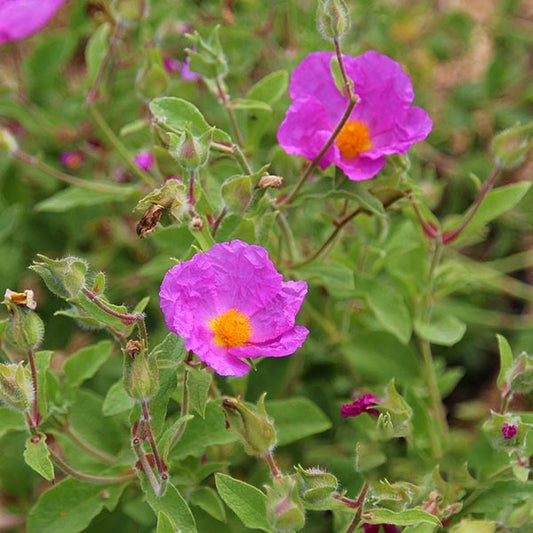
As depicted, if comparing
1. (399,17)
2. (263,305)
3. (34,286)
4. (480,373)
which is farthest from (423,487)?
(399,17)

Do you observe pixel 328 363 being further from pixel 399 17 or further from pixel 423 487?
pixel 399 17

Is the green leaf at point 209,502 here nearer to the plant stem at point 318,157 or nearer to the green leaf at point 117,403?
the green leaf at point 117,403

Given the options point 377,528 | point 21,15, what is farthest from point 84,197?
point 377,528

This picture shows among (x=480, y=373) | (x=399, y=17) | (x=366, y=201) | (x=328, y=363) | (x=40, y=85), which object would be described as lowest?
(x=480, y=373)

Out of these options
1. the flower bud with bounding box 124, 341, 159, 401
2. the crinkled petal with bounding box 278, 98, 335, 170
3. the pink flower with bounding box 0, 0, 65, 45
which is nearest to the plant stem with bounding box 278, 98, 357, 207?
the crinkled petal with bounding box 278, 98, 335, 170

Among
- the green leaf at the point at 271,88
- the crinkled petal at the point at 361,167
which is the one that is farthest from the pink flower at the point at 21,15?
the crinkled petal at the point at 361,167

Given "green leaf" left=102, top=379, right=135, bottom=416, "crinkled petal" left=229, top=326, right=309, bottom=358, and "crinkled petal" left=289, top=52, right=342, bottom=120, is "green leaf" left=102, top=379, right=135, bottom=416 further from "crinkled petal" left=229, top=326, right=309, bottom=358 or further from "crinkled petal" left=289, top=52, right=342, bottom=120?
"crinkled petal" left=289, top=52, right=342, bottom=120
